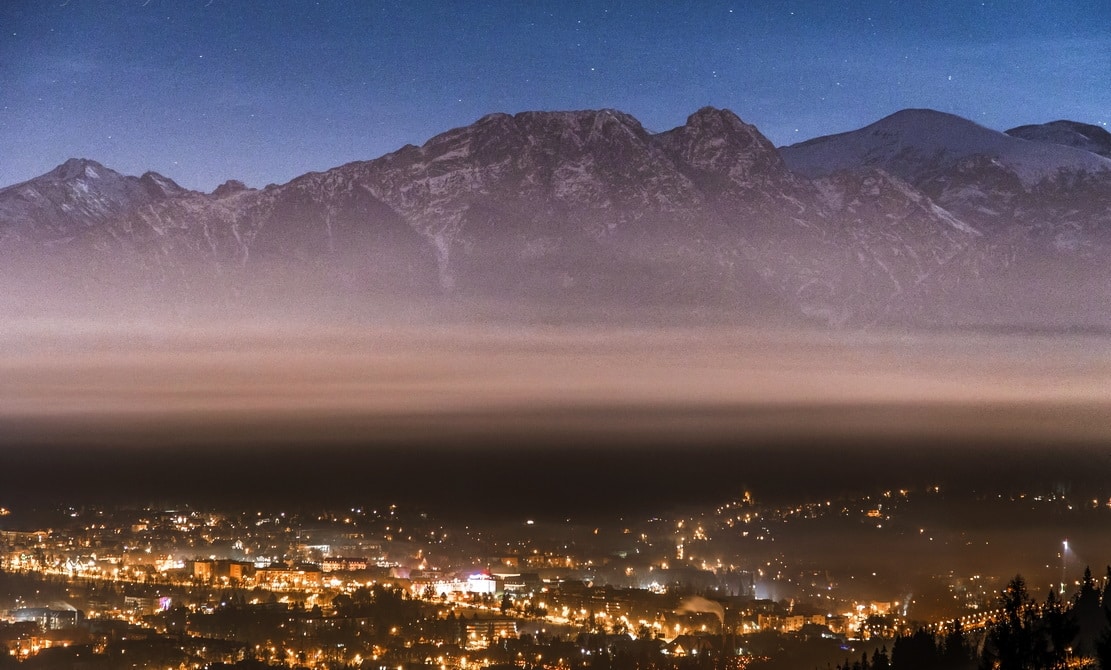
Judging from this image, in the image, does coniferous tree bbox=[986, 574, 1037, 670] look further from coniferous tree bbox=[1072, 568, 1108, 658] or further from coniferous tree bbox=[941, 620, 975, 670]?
coniferous tree bbox=[1072, 568, 1108, 658]

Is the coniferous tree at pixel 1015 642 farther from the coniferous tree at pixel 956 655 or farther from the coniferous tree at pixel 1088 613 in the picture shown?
the coniferous tree at pixel 1088 613

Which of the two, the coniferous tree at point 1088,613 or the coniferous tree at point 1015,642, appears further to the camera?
the coniferous tree at point 1088,613

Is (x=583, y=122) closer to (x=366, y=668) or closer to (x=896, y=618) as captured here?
(x=896, y=618)

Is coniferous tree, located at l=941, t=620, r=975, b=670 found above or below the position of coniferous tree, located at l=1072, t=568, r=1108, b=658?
below

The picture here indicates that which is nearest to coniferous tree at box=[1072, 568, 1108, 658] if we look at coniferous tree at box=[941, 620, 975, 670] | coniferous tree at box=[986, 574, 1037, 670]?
coniferous tree at box=[941, 620, 975, 670]

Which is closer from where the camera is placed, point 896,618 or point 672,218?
point 896,618

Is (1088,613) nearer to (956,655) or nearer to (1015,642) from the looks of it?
(956,655)

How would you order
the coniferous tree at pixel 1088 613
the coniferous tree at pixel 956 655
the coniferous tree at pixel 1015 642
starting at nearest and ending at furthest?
the coniferous tree at pixel 1015 642
the coniferous tree at pixel 956 655
the coniferous tree at pixel 1088 613

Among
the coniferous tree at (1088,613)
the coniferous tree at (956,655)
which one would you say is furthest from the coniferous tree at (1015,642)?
the coniferous tree at (1088,613)

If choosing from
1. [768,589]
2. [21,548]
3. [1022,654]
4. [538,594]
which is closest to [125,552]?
[21,548]

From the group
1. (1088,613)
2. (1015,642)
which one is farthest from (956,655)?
(1015,642)

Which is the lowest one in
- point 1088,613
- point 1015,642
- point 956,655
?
point 956,655
